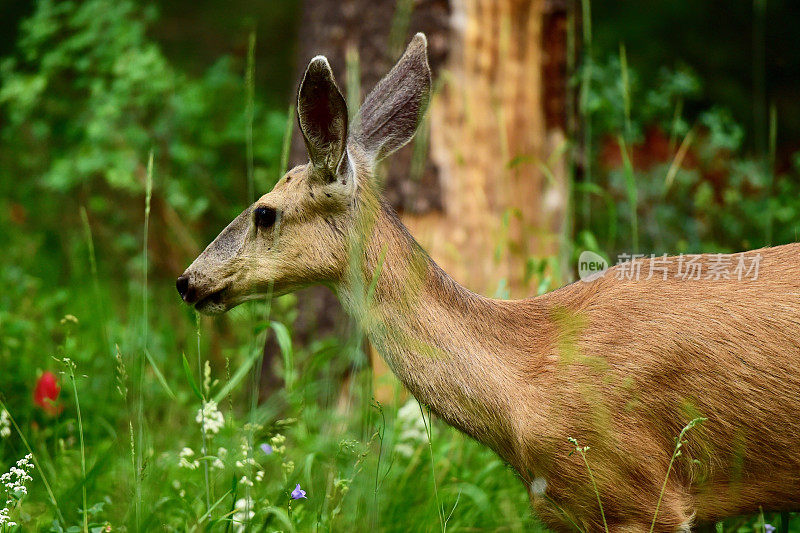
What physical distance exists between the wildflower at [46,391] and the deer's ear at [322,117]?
1.49 metres

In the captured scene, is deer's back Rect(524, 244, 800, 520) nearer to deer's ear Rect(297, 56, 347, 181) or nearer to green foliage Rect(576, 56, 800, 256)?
deer's ear Rect(297, 56, 347, 181)

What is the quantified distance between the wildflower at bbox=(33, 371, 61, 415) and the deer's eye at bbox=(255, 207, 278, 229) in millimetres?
1148

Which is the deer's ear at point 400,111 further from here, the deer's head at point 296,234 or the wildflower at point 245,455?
the wildflower at point 245,455

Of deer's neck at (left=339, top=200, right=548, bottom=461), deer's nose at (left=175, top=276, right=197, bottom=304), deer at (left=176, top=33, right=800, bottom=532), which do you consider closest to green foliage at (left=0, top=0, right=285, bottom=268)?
deer's nose at (left=175, top=276, right=197, bottom=304)

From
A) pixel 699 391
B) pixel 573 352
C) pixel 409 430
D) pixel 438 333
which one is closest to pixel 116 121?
pixel 409 430

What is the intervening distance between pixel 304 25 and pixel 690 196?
349 cm

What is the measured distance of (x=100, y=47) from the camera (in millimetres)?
5957

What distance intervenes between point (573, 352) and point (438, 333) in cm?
45

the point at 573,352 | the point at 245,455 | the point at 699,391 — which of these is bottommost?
the point at 245,455

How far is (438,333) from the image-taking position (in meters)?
3.20

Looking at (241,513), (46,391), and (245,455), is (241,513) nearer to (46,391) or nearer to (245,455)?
(245,455)

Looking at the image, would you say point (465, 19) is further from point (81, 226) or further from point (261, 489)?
point (81, 226)

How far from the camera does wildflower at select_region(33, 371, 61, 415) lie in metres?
3.88

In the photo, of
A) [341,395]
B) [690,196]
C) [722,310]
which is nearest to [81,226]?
[341,395]
